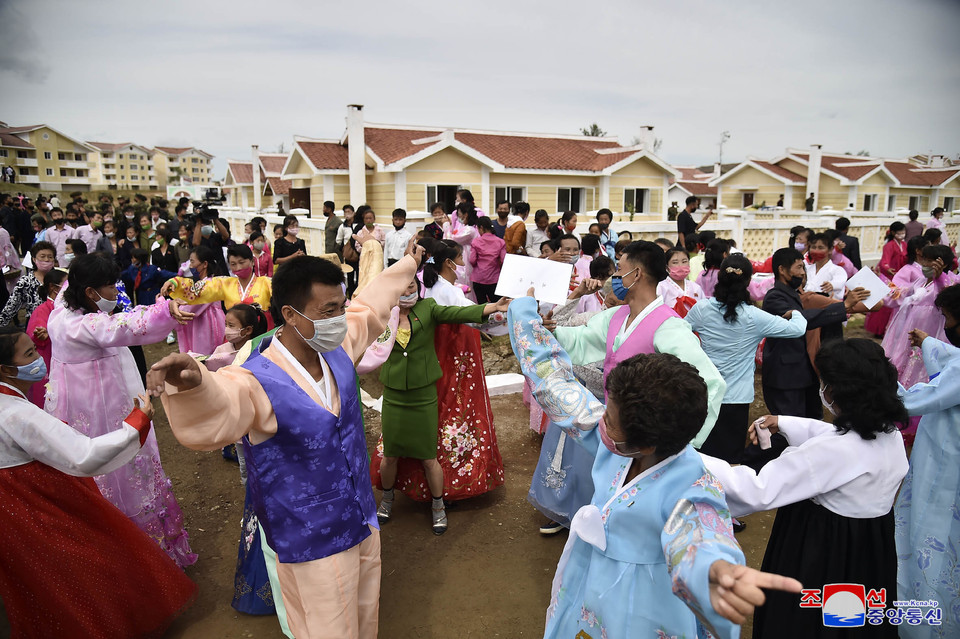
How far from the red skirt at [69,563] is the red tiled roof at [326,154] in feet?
55.9

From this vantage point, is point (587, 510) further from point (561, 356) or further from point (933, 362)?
point (933, 362)

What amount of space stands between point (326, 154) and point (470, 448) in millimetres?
17024

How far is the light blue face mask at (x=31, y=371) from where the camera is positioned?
278cm

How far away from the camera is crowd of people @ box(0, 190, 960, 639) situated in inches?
74.1

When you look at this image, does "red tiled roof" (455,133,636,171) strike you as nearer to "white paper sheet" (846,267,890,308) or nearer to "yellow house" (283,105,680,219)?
"yellow house" (283,105,680,219)

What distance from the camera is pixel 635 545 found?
191 cm

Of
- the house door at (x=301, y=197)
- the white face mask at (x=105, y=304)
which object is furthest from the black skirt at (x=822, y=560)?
the house door at (x=301, y=197)

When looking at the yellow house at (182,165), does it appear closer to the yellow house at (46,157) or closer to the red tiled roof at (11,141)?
the yellow house at (46,157)

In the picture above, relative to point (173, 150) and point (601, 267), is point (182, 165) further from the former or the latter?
point (601, 267)

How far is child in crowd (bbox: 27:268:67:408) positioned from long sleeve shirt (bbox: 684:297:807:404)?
4.43 m

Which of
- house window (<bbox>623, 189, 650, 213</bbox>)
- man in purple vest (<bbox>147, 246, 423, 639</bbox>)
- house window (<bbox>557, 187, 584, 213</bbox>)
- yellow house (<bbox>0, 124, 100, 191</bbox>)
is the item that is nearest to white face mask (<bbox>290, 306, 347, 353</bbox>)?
man in purple vest (<bbox>147, 246, 423, 639</bbox>)

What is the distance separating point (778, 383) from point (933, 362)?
153 centimetres

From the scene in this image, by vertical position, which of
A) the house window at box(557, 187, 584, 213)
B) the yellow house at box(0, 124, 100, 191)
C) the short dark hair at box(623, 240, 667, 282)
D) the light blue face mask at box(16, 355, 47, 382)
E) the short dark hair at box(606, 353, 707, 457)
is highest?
the yellow house at box(0, 124, 100, 191)

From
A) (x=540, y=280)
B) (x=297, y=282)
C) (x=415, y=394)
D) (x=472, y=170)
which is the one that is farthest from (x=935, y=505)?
(x=472, y=170)
